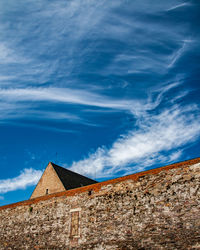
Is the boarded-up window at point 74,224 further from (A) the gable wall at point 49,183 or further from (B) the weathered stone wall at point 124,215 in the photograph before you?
(A) the gable wall at point 49,183

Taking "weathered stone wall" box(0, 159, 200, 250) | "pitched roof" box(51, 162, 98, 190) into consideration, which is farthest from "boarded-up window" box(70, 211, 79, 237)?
"pitched roof" box(51, 162, 98, 190)

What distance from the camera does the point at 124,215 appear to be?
29.1ft

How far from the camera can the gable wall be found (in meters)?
19.0

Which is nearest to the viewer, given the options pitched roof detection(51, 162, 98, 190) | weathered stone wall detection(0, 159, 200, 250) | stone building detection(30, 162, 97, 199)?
weathered stone wall detection(0, 159, 200, 250)

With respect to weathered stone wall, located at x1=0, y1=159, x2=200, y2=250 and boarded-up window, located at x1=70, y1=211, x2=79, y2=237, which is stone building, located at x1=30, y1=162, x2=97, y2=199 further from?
boarded-up window, located at x1=70, y1=211, x2=79, y2=237

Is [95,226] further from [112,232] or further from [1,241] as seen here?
[1,241]

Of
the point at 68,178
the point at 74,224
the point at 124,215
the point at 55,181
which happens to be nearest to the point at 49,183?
the point at 55,181

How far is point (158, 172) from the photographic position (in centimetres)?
888

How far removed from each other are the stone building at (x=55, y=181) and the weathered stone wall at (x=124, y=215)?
6.55 m

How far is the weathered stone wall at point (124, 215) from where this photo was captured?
7559mm

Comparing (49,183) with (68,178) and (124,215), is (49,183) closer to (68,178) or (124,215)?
(68,178)

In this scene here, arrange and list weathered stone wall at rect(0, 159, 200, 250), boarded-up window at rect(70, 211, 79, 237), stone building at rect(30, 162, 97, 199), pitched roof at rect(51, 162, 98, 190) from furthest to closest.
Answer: pitched roof at rect(51, 162, 98, 190)
stone building at rect(30, 162, 97, 199)
boarded-up window at rect(70, 211, 79, 237)
weathered stone wall at rect(0, 159, 200, 250)

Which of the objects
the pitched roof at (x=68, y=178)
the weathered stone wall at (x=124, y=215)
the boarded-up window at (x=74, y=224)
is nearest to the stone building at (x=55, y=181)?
the pitched roof at (x=68, y=178)

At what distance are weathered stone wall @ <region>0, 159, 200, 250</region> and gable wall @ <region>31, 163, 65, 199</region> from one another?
6.52 meters
